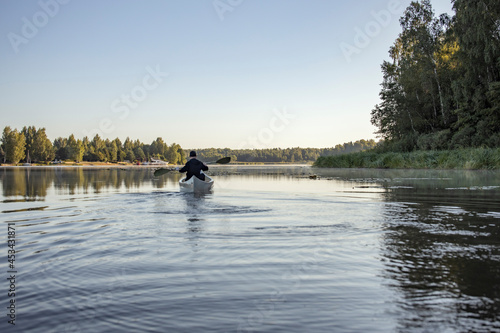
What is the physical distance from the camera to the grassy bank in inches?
1406

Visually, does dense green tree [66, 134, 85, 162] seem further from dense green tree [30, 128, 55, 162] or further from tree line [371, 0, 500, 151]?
tree line [371, 0, 500, 151]

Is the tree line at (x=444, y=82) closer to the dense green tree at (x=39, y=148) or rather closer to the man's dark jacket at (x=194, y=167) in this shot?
the man's dark jacket at (x=194, y=167)

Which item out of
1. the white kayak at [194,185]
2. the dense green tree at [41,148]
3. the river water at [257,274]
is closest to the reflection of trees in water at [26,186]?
the white kayak at [194,185]

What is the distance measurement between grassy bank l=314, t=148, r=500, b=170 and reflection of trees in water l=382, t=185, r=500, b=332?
29359 millimetres


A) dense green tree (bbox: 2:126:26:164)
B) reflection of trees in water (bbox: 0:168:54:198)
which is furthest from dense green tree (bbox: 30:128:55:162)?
reflection of trees in water (bbox: 0:168:54:198)

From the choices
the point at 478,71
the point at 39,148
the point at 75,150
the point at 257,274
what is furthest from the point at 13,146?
the point at 257,274

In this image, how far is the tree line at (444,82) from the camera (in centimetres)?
4084

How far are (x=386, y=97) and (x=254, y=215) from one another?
55.2m

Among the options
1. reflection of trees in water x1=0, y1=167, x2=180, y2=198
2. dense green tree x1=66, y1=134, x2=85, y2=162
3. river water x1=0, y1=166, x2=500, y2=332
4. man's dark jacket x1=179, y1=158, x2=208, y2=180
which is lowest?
river water x1=0, y1=166, x2=500, y2=332

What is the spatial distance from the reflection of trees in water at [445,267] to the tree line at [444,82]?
35683mm

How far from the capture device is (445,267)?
5.23 m

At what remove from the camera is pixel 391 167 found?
171 feet

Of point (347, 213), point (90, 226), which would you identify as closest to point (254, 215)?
point (347, 213)

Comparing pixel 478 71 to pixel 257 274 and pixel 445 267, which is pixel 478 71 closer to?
pixel 445 267
